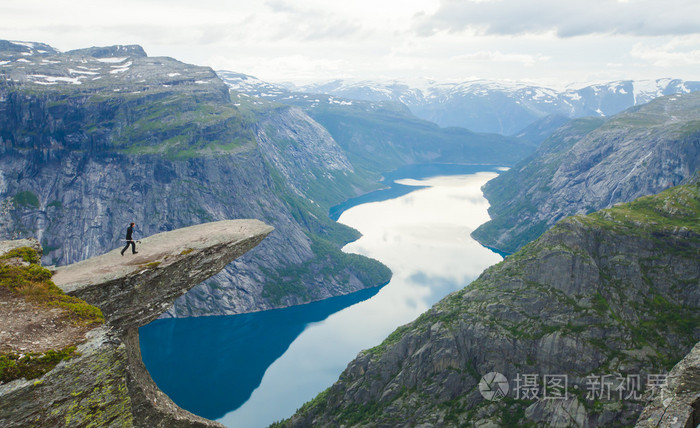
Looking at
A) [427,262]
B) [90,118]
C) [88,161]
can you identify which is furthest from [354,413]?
[90,118]

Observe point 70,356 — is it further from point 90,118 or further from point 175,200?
point 90,118

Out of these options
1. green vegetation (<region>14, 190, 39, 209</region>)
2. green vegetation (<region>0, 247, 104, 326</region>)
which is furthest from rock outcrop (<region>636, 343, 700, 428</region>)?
green vegetation (<region>14, 190, 39, 209</region>)

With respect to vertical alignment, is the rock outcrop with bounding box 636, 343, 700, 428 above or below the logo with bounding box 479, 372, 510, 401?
above

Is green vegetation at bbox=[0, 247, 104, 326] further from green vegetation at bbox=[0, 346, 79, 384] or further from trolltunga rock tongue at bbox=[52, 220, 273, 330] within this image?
green vegetation at bbox=[0, 346, 79, 384]

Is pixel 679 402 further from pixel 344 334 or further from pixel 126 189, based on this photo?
pixel 126 189

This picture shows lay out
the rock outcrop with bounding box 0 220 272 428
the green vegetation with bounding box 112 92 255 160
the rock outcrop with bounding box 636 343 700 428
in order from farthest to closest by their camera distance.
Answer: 1. the green vegetation with bounding box 112 92 255 160
2. the rock outcrop with bounding box 636 343 700 428
3. the rock outcrop with bounding box 0 220 272 428

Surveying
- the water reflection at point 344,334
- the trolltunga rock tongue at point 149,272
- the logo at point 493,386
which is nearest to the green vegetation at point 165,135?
the water reflection at point 344,334
